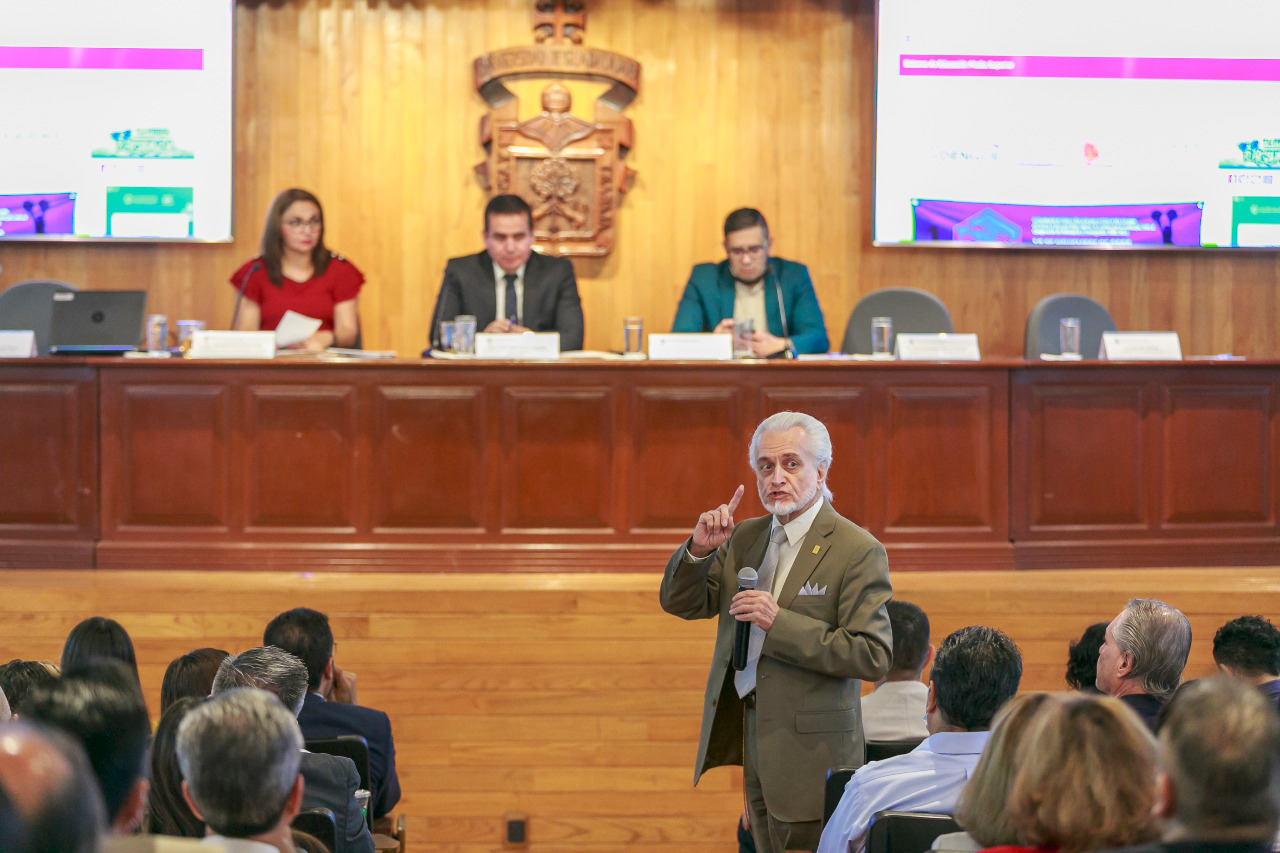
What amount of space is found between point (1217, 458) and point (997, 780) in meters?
3.94

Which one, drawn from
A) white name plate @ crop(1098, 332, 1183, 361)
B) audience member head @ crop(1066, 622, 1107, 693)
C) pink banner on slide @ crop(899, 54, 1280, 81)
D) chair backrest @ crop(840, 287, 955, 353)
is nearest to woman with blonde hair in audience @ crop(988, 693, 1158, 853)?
audience member head @ crop(1066, 622, 1107, 693)

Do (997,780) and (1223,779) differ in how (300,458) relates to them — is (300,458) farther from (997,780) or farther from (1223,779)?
(1223,779)

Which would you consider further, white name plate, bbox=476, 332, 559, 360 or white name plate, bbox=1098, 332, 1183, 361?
white name plate, bbox=1098, 332, 1183, 361

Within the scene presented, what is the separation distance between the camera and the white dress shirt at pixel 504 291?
17.6 feet

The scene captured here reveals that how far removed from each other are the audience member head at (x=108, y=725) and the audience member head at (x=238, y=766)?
0.23 feet

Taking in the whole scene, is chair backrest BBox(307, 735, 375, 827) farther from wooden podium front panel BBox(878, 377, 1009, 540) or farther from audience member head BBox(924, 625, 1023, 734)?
wooden podium front panel BBox(878, 377, 1009, 540)

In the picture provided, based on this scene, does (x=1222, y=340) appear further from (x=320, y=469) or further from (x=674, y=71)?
(x=320, y=469)

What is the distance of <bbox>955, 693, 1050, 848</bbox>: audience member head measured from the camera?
150 centimetres

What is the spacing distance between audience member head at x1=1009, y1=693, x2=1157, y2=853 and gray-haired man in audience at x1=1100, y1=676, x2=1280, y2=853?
0.16 ft

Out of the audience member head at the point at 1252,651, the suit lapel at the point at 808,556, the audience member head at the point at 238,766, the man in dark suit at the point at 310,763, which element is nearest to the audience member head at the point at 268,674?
the man in dark suit at the point at 310,763

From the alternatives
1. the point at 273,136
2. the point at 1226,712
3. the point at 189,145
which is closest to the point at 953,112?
the point at 273,136

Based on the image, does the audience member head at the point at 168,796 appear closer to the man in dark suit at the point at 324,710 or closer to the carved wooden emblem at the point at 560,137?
the man in dark suit at the point at 324,710

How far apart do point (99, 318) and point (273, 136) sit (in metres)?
2.29

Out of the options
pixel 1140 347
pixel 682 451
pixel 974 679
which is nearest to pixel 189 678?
pixel 974 679
